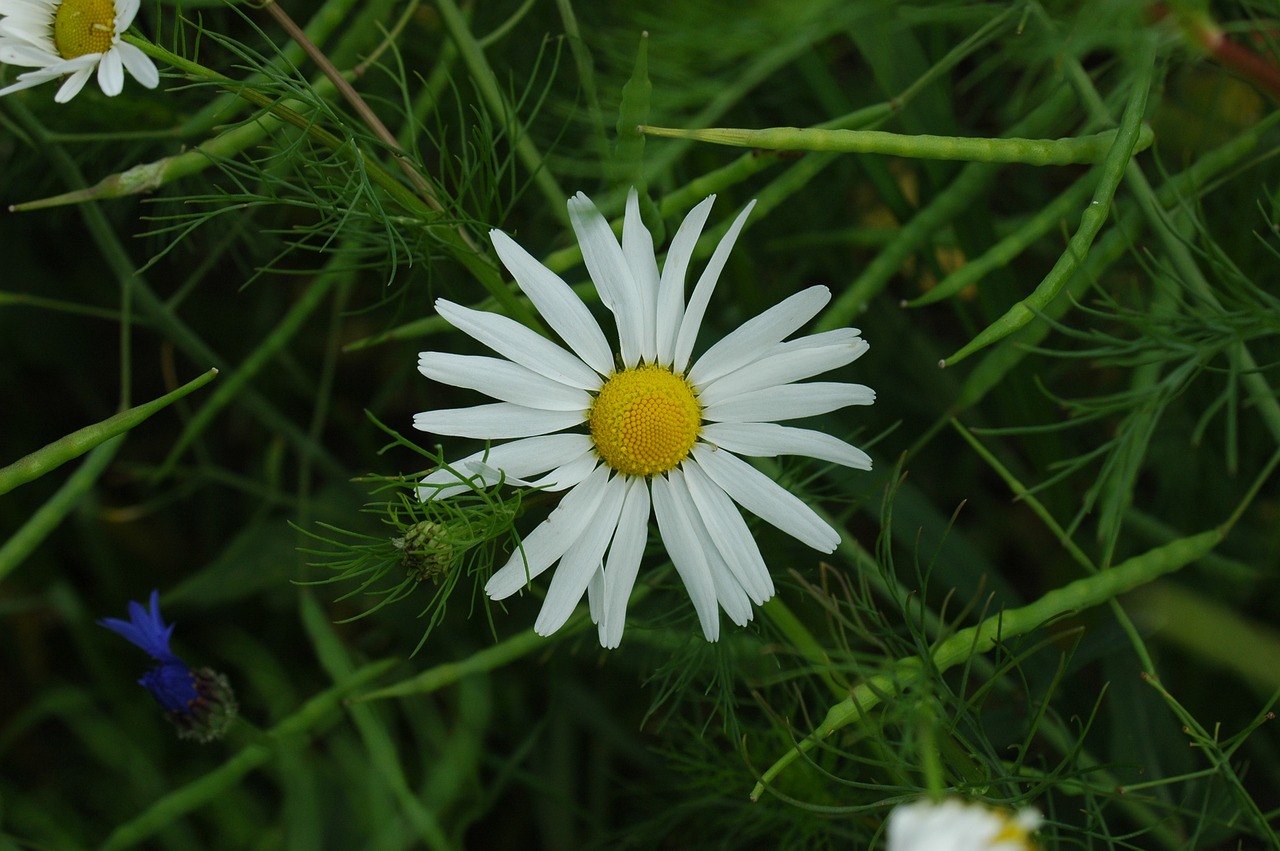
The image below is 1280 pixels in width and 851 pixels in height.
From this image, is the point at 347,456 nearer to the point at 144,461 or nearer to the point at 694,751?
the point at 144,461

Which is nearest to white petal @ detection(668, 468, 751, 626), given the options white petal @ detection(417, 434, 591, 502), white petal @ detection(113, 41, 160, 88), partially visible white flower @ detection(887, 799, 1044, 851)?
white petal @ detection(417, 434, 591, 502)

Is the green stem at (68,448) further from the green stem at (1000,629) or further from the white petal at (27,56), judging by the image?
the green stem at (1000,629)

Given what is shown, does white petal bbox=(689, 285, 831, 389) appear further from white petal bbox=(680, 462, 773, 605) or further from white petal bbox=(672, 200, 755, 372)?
white petal bbox=(680, 462, 773, 605)

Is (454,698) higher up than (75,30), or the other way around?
(75,30)

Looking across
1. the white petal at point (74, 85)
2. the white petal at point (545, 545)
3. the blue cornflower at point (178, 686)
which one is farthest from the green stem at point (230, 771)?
the white petal at point (74, 85)

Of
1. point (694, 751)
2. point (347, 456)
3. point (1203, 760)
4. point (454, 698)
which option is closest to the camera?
point (694, 751)

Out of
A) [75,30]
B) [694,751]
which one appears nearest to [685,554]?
[694,751]
